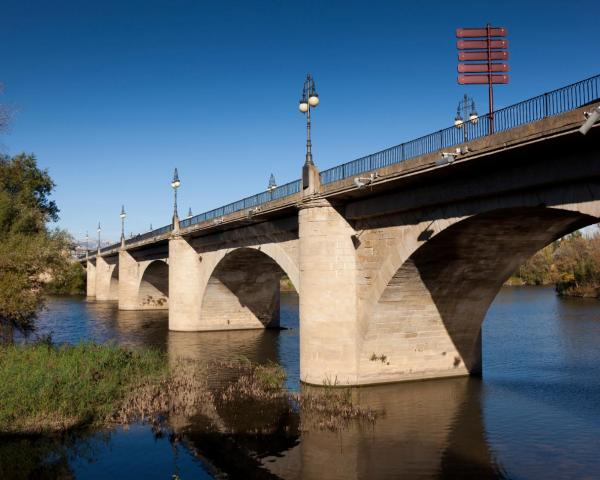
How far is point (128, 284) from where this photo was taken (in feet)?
213

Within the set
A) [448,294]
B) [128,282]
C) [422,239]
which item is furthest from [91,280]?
[422,239]

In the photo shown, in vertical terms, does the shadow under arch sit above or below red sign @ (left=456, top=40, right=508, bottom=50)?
below

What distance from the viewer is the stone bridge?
44.8 ft

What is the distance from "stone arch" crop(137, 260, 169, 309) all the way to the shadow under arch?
141 ft

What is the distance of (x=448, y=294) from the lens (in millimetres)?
21062

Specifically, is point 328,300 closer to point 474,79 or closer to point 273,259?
point 474,79

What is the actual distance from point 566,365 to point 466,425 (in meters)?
10.5

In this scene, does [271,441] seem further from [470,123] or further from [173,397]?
[470,123]

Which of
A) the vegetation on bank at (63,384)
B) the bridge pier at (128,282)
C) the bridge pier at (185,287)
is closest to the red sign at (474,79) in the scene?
the vegetation on bank at (63,384)

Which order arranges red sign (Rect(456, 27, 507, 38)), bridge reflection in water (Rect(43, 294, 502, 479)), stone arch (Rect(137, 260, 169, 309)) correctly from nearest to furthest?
bridge reflection in water (Rect(43, 294, 502, 479)), red sign (Rect(456, 27, 507, 38)), stone arch (Rect(137, 260, 169, 309))

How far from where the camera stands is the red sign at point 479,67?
1694 cm

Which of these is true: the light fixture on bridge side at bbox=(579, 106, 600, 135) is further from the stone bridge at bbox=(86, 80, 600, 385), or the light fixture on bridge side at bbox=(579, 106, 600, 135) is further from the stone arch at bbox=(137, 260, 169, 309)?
the stone arch at bbox=(137, 260, 169, 309)

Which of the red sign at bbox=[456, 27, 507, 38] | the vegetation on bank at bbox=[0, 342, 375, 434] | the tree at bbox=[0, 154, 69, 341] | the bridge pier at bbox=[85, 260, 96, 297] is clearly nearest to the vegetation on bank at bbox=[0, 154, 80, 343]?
the tree at bbox=[0, 154, 69, 341]

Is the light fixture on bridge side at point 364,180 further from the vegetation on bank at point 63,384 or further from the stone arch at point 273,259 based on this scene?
the vegetation on bank at point 63,384
